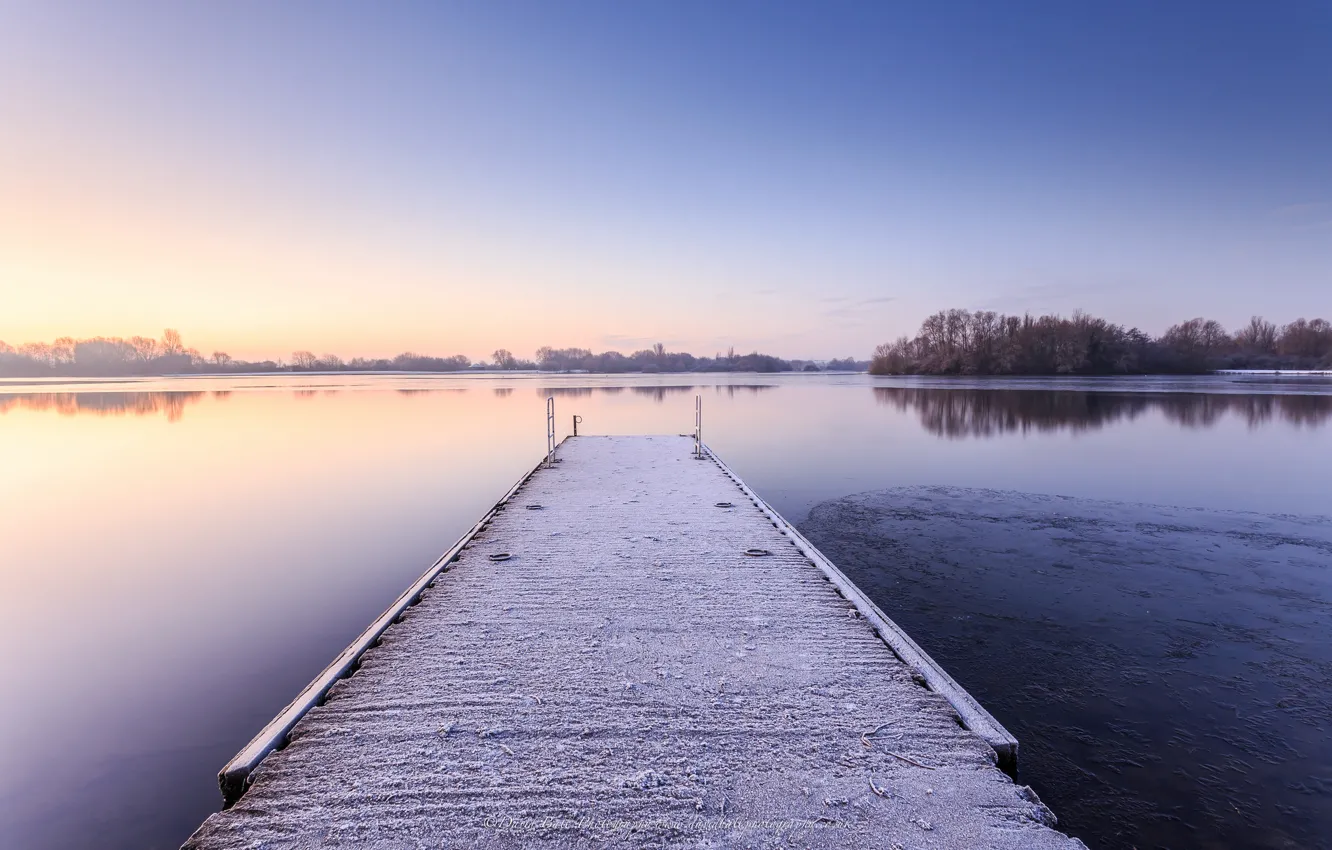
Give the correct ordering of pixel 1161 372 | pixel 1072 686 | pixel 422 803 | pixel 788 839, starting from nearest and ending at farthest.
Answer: pixel 788 839 < pixel 422 803 < pixel 1072 686 < pixel 1161 372

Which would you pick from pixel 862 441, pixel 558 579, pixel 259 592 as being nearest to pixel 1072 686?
pixel 558 579

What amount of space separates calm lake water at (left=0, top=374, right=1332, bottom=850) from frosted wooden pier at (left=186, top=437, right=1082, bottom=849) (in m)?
1.02

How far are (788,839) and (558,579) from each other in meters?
2.88

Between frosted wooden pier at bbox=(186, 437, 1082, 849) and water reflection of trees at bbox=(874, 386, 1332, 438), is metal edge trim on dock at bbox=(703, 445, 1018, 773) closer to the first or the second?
frosted wooden pier at bbox=(186, 437, 1082, 849)

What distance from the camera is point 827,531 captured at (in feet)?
24.8

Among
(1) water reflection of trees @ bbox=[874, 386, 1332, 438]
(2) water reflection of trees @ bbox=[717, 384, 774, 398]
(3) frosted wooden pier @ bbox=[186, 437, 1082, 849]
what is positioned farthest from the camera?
(2) water reflection of trees @ bbox=[717, 384, 774, 398]

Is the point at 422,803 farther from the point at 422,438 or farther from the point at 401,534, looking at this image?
the point at 422,438

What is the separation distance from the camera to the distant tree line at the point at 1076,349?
58375 millimetres

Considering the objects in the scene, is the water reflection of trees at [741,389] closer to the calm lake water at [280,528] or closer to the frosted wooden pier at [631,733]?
the calm lake water at [280,528]

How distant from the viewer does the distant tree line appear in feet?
192

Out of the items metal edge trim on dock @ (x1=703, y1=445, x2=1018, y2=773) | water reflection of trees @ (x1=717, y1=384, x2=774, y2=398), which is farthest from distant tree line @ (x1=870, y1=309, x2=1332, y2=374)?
metal edge trim on dock @ (x1=703, y1=445, x2=1018, y2=773)

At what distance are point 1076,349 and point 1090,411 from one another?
42806 millimetres

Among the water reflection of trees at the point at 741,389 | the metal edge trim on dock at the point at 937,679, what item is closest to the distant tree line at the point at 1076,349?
the water reflection of trees at the point at 741,389

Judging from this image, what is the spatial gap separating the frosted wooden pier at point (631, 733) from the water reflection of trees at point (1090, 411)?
14.9m
